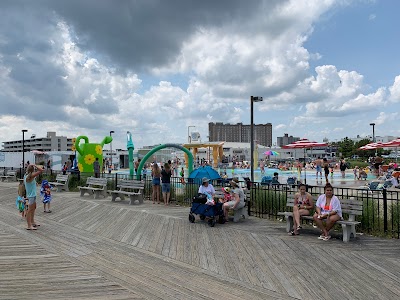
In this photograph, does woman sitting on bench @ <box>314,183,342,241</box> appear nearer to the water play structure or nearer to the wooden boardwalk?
the wooden boardwalk

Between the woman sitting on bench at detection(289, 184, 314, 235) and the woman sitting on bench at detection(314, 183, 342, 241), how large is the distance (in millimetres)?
413

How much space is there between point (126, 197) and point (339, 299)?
1198 centimetres

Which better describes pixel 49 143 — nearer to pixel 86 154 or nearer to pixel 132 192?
pixel 86 154

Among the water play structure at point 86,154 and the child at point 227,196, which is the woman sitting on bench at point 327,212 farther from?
the water play structure at point 86,154

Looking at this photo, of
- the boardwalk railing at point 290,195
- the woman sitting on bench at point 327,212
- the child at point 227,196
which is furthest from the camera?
the child at point 227,196

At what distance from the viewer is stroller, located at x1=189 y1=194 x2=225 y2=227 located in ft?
31.7

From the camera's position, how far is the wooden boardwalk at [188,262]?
5.20 m

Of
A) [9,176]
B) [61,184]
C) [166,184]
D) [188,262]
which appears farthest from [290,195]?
[9,176]

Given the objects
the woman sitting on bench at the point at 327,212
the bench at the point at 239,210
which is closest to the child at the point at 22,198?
the bench at the point at 239,210

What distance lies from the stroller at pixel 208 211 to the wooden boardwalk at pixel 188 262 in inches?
8.2

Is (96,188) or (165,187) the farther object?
(96,188)

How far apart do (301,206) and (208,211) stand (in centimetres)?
242

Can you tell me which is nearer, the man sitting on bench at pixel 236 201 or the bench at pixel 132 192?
the man sitting on bench at pixel 236 201

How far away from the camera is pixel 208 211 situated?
9.77 metres
